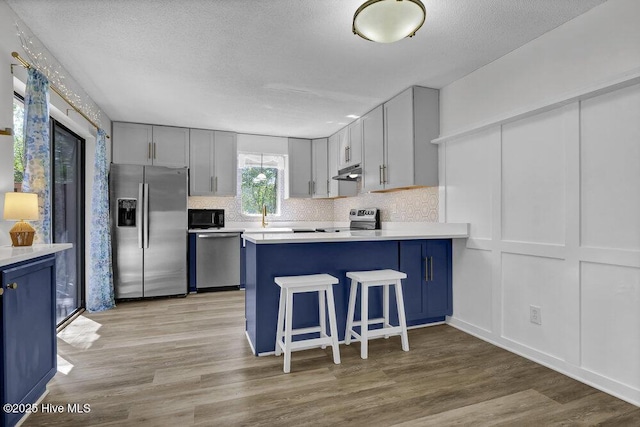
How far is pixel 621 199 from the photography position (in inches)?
81.0

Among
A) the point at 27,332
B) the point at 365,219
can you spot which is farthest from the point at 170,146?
the point at 27,332

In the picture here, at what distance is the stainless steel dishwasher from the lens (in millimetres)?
4840

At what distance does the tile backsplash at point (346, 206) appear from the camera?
12.6ft

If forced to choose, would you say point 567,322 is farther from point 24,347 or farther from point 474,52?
point 24,347

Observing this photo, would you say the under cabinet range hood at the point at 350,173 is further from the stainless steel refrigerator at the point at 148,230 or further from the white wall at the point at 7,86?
the white wall at the point at 7,86

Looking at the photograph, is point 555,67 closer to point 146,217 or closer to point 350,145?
point 350,145

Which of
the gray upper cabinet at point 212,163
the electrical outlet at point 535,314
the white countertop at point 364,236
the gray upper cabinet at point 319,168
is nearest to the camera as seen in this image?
the electrical outlet at point 535,314

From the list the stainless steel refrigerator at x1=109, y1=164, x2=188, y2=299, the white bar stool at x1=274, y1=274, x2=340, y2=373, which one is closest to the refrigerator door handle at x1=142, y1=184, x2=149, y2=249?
the stainless steel refrigerator at x1=109, y1=164, x2=188, y2=299

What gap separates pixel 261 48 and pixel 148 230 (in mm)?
2901

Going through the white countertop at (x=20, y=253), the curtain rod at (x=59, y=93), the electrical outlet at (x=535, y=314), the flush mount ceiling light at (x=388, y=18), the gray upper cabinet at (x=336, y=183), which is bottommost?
the electrical outlet at (x=535, y=314)

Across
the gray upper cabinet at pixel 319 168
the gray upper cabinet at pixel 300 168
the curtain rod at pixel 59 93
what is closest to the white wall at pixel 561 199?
the gray upper cabinet at pixel 319 168

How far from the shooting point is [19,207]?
1917mm

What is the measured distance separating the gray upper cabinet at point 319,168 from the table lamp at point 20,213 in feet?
13.2

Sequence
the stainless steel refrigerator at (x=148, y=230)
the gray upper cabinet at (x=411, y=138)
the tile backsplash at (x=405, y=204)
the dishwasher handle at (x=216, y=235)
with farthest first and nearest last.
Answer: the dishwasher handle at (x=216, y=235) < the stainless steel refrigerator at (x=148, y=230) < the tile backsplash at (x=405, y=204) < the gray upper cabinet at (x=411, y=138)
